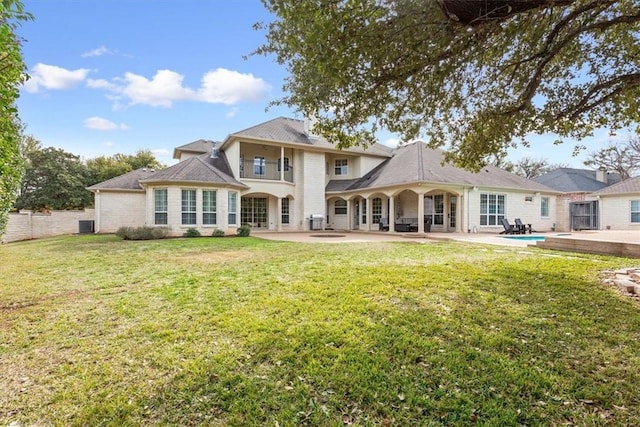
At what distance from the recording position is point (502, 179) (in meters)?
21.2

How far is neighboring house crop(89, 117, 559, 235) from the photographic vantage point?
1792 centimetres

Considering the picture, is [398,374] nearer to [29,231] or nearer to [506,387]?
[506,387]

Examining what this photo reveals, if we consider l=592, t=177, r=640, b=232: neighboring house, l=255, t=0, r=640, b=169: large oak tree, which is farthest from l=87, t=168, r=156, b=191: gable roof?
l=592, t=177, r=640, b=232: neighboring house

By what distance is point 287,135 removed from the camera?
2227cm

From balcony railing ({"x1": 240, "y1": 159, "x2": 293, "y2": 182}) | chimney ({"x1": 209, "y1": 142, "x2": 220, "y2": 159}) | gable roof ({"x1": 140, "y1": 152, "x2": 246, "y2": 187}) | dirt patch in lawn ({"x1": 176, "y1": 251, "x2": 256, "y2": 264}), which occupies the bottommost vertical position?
dirt patch in lawn ({"x1": 176, "y1": 251, "x2": 256, "y2": 264})

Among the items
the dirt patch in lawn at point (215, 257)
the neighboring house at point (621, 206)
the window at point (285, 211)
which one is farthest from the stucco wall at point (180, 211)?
the neighboring house at point (621, 206)

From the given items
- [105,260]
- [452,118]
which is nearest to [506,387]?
[452,118]

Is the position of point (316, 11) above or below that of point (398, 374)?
above

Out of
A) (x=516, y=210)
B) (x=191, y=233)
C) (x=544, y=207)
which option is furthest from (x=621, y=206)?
(x=191, y=233)

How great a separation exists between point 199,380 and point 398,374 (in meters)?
1.82

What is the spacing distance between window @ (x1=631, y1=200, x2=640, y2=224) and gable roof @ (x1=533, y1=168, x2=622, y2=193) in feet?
26.8

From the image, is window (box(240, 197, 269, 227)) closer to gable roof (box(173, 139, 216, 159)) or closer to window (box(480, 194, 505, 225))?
gable roof (box(173, 139, 216, 159))

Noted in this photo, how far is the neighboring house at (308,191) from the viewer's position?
1792cm

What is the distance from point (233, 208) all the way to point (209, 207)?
1.52 meters
